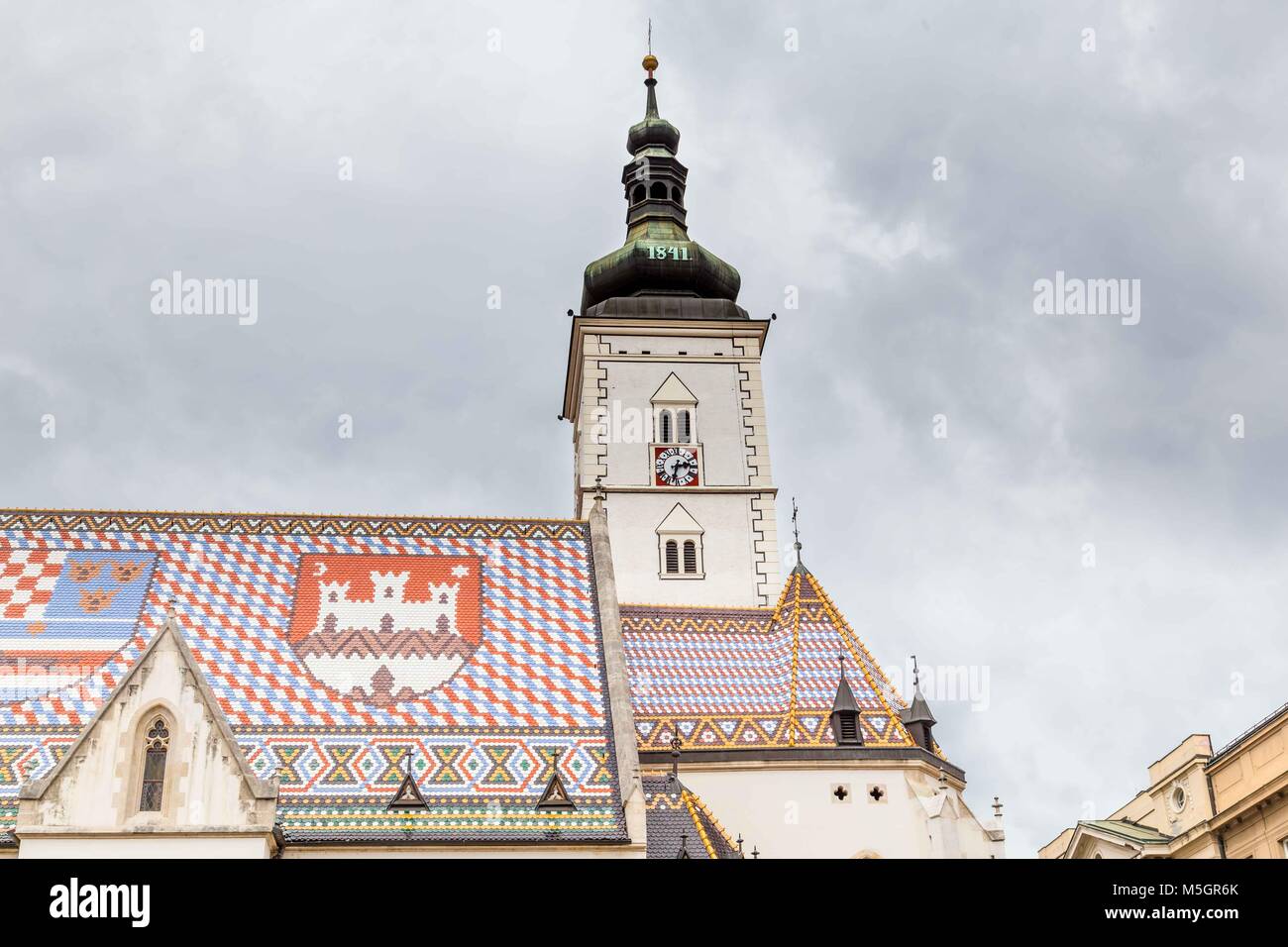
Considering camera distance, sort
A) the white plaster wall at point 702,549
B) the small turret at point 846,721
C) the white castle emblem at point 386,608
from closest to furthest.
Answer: the white castle emblem at point 386,608 → the small turret at point 846,721 → the white plaster wall at point 702,549

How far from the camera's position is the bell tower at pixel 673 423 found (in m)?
41.8

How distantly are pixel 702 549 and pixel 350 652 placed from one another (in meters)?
14.2

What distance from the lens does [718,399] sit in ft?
147

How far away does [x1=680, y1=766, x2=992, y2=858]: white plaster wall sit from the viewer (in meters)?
33.1

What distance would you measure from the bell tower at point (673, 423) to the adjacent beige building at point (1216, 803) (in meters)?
11.2

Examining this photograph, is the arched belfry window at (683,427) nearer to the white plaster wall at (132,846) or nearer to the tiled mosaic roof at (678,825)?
the tiled mosaic roof at (678,825)

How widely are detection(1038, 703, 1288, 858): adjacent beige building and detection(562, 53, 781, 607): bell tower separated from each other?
11235 mm

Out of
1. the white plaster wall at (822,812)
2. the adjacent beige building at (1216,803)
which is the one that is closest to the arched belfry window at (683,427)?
the white plaster wall at (822,812)

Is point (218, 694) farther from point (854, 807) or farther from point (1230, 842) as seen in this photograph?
point (1230, 842)

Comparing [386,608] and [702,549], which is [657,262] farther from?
[386,608]

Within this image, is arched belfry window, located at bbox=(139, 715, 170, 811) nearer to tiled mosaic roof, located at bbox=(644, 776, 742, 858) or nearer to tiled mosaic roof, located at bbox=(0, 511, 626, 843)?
tiled mosaic roof, located at bbox=(0, 511, 626, 843)

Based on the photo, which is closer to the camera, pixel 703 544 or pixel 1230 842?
pixel 1230 842

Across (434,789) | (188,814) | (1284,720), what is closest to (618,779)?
(434,789)
